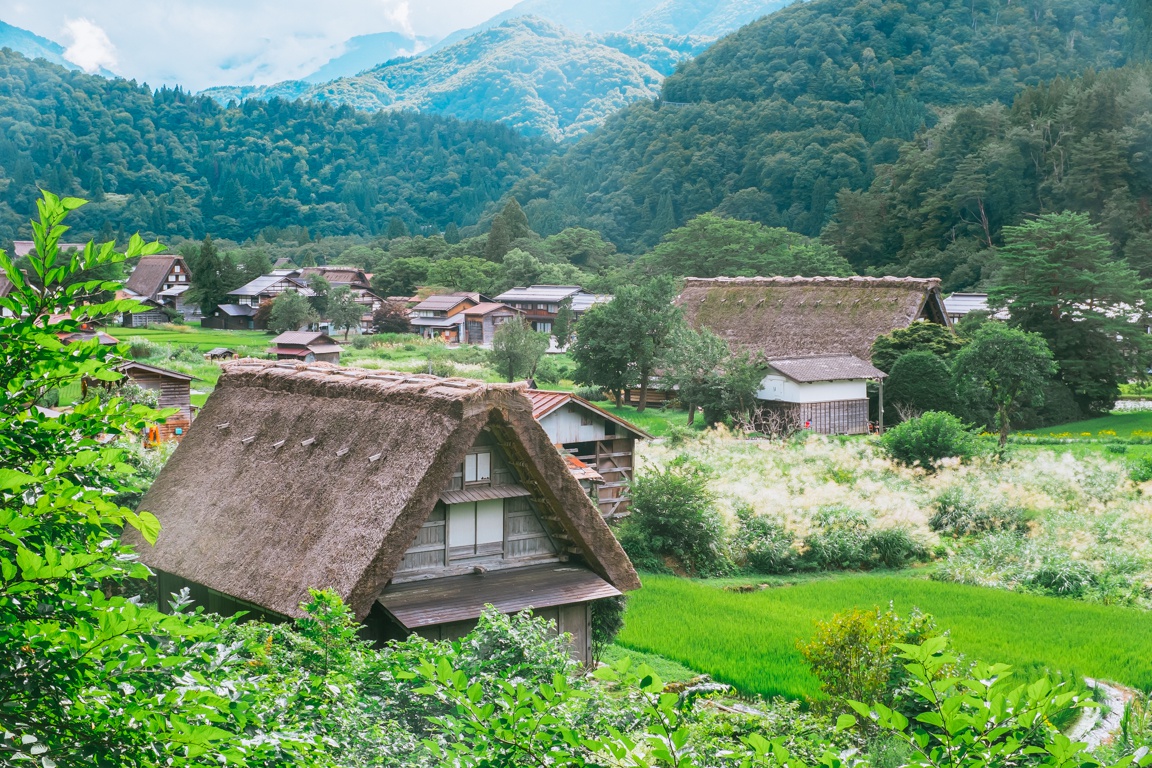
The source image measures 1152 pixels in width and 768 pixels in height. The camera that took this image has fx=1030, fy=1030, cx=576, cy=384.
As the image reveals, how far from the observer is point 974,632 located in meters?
13.5

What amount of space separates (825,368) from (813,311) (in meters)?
7.60

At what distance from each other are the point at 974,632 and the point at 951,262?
172 ft

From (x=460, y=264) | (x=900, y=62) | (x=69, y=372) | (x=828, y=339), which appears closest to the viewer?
(x=69, y=372)

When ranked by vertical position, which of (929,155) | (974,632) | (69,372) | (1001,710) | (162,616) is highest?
(929,155)

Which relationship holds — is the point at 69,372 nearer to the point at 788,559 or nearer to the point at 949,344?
the point at 788,559

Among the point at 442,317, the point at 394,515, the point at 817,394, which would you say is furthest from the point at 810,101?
the point at 394,515

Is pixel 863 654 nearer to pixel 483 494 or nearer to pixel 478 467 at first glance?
pixel 483 494

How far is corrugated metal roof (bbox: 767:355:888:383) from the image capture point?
107 ft

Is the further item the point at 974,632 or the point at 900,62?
the point at 900,62

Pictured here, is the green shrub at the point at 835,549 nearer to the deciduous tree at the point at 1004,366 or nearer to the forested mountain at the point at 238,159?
the deciduous tree at the point at 1004,366

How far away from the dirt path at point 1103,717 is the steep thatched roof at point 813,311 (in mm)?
25294

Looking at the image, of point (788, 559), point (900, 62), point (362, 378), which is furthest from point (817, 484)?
point (900, 62)

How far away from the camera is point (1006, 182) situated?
62.2 metres

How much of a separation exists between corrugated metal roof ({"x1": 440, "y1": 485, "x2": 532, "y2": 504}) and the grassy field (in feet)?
10.6
